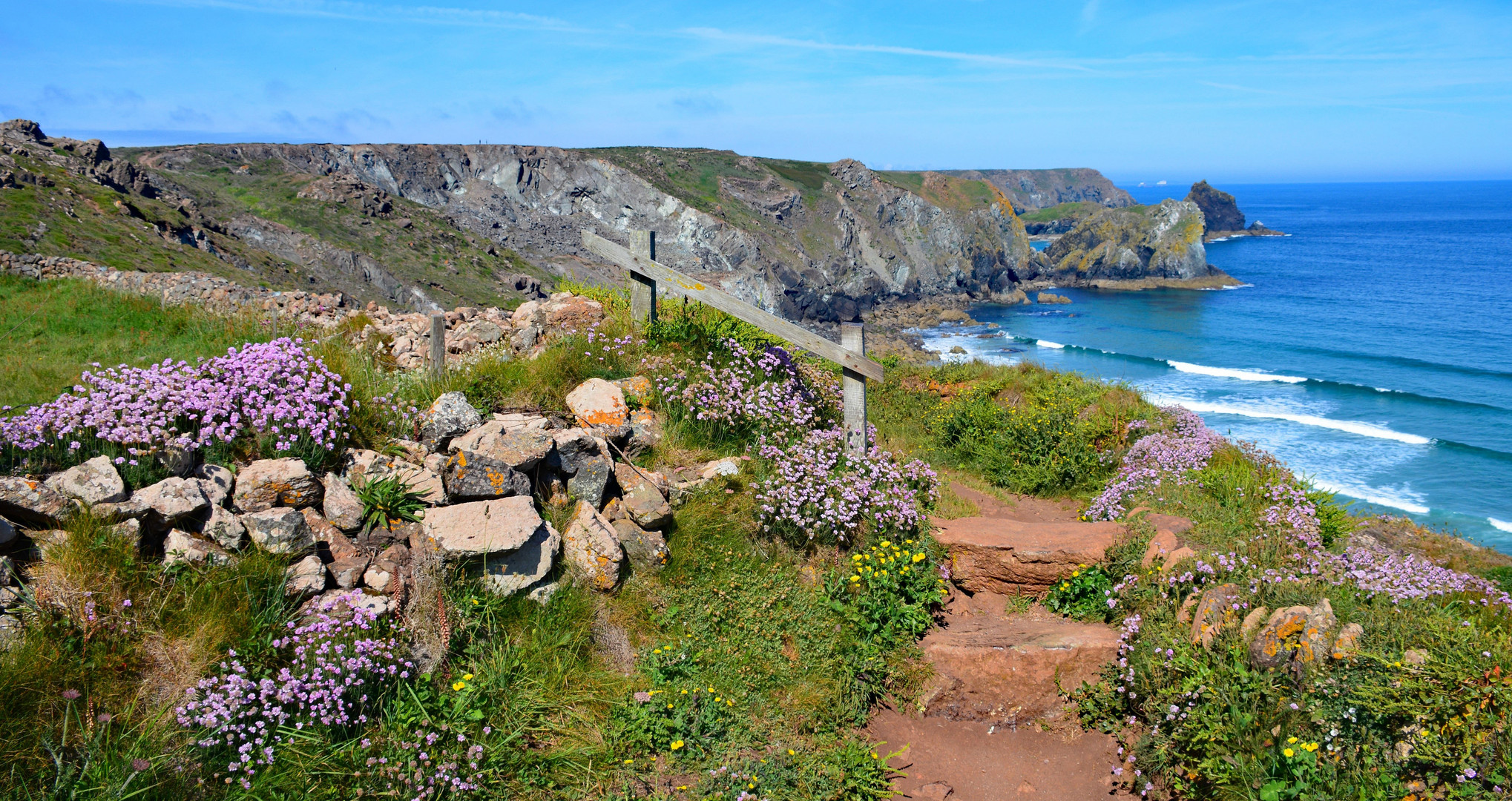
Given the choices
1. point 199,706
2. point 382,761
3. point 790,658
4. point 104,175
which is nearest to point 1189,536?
point 790,658

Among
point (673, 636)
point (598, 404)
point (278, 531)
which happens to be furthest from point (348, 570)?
point (598, 404)

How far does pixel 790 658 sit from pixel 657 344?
3.93 meters

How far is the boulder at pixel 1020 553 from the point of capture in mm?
6402

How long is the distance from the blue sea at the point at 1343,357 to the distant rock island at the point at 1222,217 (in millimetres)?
30066

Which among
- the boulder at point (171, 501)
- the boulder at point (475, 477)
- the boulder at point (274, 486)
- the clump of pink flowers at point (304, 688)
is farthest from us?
the boulder at point (475, 477)

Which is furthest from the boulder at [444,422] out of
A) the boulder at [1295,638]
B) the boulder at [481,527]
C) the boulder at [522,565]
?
the boulder at [1295,638]

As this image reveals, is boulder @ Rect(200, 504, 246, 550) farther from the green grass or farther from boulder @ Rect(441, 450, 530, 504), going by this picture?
the green grass

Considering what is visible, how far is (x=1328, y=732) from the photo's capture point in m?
4.18

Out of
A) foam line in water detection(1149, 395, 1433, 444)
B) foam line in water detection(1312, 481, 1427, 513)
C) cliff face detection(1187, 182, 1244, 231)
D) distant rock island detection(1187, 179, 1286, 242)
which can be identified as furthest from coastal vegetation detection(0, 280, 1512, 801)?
cliff face detection(1187, 182, 1244, 231)

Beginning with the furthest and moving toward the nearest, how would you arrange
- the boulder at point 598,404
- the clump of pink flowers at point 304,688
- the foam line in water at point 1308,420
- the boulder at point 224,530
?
the foam line in water at point 1308,420 < the boulder at point 598,404 < the boulder at point 224,530 < the clump of pink flowers at point 304,688

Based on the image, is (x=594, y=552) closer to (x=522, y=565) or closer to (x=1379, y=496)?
(x=522, y=565)

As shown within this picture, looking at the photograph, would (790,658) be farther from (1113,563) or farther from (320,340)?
(320,340)

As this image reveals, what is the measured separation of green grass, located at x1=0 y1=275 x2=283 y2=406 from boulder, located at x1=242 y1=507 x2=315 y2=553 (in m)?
1.98

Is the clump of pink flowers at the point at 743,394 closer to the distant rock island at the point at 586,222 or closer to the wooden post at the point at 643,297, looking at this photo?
the wooden post at the point at 643,297
